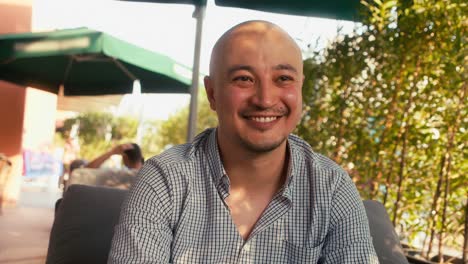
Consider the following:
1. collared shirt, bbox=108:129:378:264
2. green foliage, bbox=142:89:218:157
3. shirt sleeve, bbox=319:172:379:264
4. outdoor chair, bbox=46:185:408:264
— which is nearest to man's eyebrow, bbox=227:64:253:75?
collared shirt, bbox=108:129:378:264

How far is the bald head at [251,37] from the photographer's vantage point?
150cm

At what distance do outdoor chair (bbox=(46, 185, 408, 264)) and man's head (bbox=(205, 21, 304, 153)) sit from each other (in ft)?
2.28

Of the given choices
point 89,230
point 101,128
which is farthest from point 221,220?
point 101,128

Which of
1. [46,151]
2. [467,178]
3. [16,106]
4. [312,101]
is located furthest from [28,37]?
[46,151]

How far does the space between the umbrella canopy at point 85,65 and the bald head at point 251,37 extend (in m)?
4.11

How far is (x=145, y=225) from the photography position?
1396 millimetres

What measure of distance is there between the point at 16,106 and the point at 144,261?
7396 mm

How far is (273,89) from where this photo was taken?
4.86ft

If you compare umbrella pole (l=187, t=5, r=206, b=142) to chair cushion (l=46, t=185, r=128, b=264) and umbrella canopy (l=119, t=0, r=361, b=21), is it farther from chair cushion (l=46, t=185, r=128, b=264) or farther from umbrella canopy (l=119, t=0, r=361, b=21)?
chair cushion (l=46, t=185, r=128, b=264)

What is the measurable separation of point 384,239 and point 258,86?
962mm

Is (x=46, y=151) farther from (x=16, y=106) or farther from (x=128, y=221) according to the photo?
(x=128, y=221)

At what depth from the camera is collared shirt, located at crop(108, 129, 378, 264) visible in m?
1.42

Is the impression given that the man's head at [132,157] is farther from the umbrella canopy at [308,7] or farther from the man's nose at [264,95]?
the man's nose at [264,95]

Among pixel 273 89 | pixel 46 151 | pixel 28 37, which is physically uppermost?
pixel 28 37
